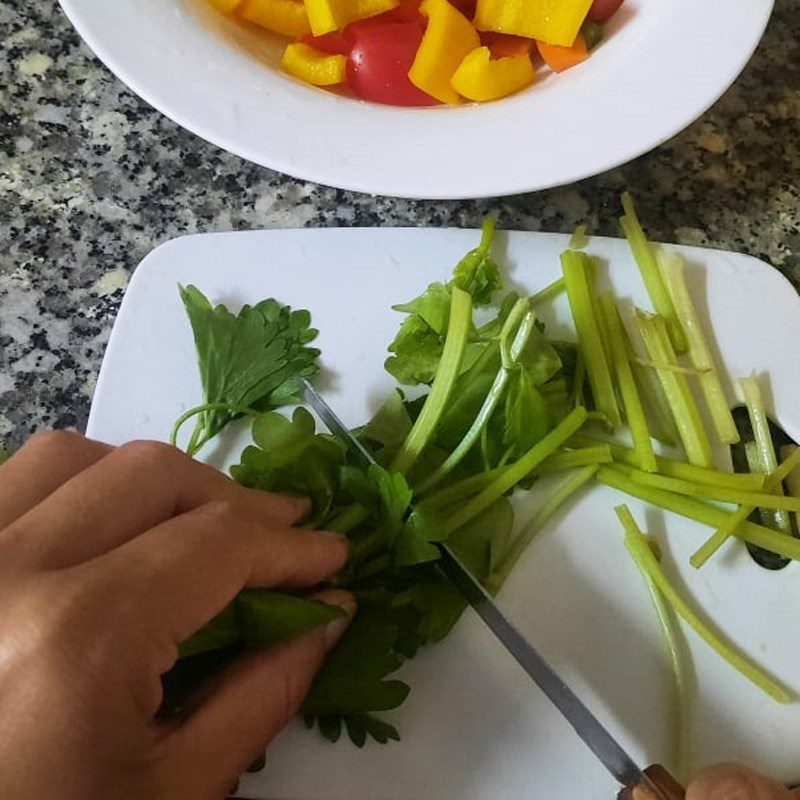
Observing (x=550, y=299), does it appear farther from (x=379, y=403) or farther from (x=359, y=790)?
(x=359, y=790)

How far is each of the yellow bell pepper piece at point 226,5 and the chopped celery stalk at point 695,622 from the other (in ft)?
2.02

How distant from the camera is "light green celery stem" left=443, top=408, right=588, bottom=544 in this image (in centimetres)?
81

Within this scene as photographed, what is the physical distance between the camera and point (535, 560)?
0.84m

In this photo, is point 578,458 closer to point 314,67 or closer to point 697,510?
point 697,510

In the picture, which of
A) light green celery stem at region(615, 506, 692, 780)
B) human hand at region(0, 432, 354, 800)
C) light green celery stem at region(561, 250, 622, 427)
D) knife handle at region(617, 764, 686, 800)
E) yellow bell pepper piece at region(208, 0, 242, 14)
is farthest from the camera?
yellow bell pepper piece at region(208, 0, 242, 14)

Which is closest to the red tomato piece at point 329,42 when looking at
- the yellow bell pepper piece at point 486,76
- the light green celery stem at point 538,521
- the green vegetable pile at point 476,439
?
the yellow bell pepper piece at point 486,76

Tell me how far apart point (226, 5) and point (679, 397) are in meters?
0.58

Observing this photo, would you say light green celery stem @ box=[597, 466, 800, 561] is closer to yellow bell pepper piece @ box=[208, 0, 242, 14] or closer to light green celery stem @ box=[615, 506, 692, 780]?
light green celery stem @ box=[615, 506, 692, 780]

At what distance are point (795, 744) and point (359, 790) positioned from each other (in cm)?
34

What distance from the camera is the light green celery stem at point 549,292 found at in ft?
3.06

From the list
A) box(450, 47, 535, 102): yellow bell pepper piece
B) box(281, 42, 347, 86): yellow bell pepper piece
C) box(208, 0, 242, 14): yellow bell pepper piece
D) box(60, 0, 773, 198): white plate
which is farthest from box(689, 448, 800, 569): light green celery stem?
box(208, 0, 242, 14): yellow bell pepper piece

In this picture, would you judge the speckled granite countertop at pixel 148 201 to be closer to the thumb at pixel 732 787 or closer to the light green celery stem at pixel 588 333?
the light green celery stem at pixel 588 333

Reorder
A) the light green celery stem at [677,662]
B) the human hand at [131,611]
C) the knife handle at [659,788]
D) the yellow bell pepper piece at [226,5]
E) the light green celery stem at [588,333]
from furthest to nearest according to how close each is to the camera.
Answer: the yellow bell pepper piece at [226,5], the light green celery stem at [588,333], the light green celery stem at [677,662], the knife handle at [659,788], the human hand at [131,611]

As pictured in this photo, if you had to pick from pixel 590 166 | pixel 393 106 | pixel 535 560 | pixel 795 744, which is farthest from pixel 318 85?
pixel 795 744
